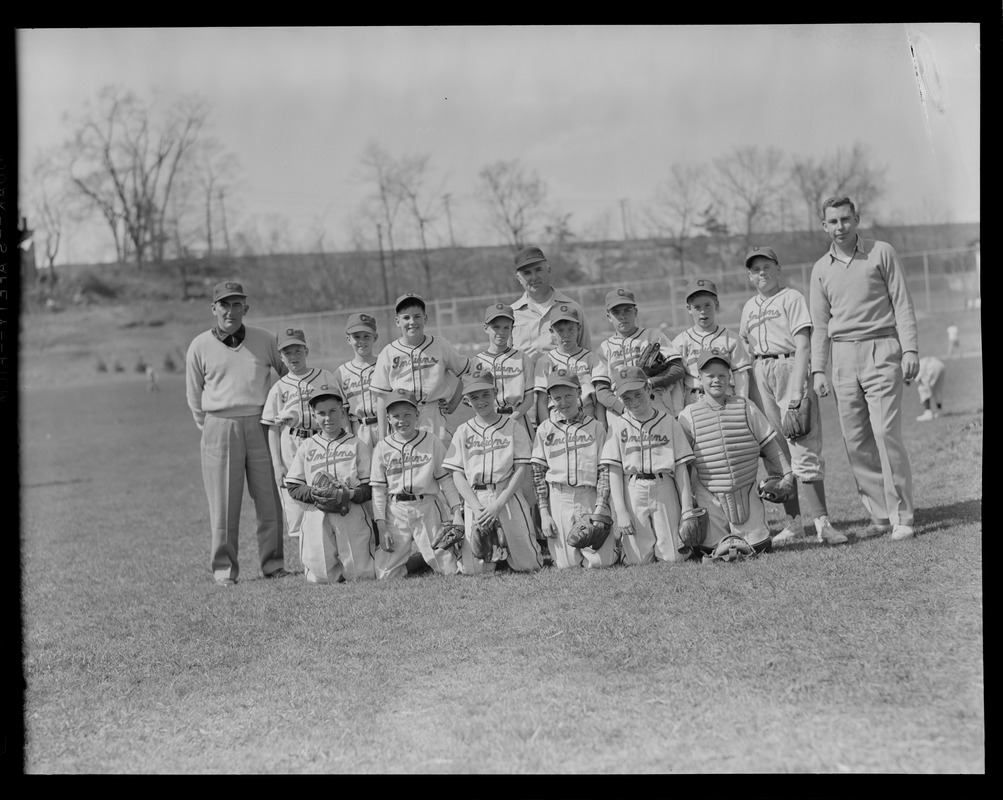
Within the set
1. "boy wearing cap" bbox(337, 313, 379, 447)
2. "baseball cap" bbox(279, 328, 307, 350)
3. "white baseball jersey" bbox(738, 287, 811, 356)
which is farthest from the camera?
"boy wearing cap" bbox(337, 313, 379, 447)

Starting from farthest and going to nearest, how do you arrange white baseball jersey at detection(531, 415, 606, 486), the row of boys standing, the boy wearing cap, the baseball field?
Result: the boy wearing cap
white baseball jersey at detection(531, 415, 606, 486)
the row of boys standing
the baseball field

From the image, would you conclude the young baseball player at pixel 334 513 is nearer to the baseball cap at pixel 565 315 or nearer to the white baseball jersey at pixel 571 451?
the white baseball jersey at pixel 571 451

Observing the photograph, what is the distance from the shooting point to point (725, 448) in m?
6.39

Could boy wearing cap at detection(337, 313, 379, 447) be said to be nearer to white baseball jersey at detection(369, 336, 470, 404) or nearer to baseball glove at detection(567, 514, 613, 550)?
white baseball jersey at detection(369, 336, 470, 404)

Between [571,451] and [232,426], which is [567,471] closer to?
[571,451]

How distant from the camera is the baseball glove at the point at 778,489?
247 inches

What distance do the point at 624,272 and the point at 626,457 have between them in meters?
29.0

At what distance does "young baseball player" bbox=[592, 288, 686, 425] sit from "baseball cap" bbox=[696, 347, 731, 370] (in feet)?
0.58

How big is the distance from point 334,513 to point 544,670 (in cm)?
248

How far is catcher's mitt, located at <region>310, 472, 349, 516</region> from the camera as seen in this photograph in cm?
670

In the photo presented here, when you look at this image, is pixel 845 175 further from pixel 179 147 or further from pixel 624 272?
pixel 179 147

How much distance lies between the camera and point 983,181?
14.6ft

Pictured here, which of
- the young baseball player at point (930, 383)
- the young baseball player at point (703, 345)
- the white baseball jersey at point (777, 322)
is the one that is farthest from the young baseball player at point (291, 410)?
the young baseball player at point (930, 383)

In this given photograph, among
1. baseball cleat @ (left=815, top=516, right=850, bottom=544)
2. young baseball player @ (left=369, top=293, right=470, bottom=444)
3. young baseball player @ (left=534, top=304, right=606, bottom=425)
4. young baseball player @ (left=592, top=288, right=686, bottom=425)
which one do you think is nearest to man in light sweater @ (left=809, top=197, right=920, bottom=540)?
baseball cleat @ (left=815, top=516, right=850, bottom=544)
